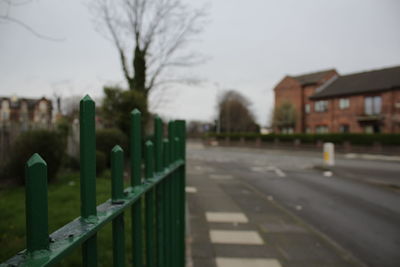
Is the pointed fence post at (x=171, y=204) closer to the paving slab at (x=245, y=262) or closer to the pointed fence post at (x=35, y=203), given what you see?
the pointed fence post at (x=35, y=203)

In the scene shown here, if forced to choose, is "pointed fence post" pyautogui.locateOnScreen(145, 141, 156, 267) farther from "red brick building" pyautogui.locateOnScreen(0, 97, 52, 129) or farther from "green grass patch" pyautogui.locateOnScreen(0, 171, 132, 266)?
"red brick building" pyautogui.locateOnScreen(0, 97, 52, 129)

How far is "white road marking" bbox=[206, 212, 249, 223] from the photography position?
537cm

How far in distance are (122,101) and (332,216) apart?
9.46 meters

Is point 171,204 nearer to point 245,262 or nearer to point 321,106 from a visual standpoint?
point 245,262

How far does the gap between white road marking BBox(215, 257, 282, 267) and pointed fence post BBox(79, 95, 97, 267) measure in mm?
2843

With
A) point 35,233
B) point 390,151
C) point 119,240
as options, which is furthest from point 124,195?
point 390,151

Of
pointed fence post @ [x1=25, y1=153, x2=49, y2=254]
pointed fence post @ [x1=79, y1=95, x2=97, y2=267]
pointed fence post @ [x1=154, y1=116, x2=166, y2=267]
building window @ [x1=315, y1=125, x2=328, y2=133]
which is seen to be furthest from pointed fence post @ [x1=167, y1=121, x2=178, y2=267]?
building window @ [x1=315, y1=125, x2=328, y2=133]

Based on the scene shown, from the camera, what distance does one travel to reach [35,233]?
0.67 m

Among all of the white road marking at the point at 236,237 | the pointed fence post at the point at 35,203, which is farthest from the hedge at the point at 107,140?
the pointed fence post at the point at 35,203

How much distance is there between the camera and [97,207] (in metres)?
1.02

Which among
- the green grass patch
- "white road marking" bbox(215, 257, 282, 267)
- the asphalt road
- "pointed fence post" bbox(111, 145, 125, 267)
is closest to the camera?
"pointed fence post" bbox(111, 145, 125, 267)

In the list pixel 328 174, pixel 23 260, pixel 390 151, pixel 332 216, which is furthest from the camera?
pixel 390 151

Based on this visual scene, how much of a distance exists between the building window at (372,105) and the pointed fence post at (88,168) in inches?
1381

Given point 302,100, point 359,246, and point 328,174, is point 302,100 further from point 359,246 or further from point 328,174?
point 359,246
